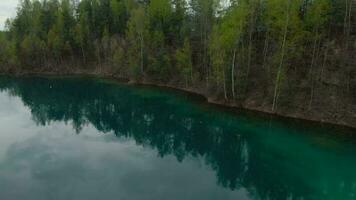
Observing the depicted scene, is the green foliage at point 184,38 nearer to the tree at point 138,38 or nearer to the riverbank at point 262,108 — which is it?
the tree at point 138,38

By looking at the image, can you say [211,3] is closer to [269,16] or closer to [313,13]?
[269,16]

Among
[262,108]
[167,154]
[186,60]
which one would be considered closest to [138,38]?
[186,60]

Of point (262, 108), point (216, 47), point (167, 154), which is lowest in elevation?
point (167, 154)

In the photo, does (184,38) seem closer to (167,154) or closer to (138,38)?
(138,38)

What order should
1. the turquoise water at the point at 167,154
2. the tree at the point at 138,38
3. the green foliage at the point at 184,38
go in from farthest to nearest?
the tree at the point at 138,38
the green foliage at the point at 184,38
the turquoise water at the point at 167,154

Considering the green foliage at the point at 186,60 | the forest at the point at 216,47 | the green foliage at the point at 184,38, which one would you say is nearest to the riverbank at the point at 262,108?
the forest at the point at 216,47

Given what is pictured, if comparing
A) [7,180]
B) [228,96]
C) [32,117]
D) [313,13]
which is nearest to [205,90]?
[228,96]
